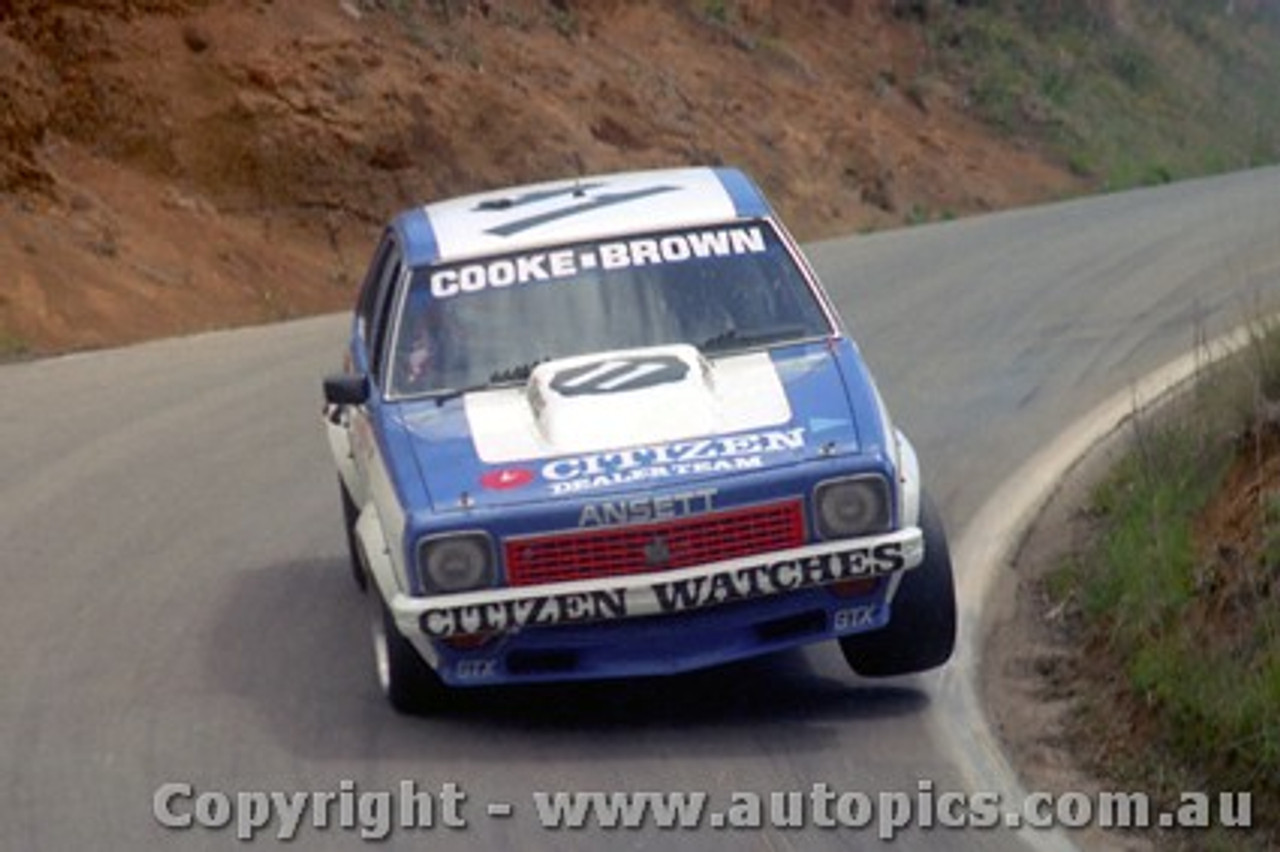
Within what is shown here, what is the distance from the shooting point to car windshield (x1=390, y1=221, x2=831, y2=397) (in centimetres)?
982

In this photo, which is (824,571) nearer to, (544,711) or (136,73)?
(544,711)

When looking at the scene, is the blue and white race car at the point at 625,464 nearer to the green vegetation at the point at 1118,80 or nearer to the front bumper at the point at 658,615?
the front bumper at the point at 658,615

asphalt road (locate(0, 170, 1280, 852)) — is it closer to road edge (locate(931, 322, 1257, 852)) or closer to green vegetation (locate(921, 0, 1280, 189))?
road edge (locate(931, 322, 1257, 852))

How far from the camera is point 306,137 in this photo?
24766 mm

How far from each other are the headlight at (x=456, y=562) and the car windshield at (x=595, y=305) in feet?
3.73

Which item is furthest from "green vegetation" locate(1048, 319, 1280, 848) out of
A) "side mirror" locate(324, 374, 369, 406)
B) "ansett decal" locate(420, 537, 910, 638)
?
"side mirror" locate(324, 374, 369, 406)

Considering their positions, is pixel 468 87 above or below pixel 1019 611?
below

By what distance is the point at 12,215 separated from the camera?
72.6 feet

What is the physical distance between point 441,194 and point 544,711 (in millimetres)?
16078

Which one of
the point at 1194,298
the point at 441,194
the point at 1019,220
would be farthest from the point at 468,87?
the point at 1194,298

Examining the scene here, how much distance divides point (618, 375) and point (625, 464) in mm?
722

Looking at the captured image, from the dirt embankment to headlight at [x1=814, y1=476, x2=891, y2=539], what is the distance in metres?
11.8

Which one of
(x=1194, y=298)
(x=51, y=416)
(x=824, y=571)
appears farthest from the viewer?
(x=1194, y=298)

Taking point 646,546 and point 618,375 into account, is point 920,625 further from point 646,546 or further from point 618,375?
point 618,375
